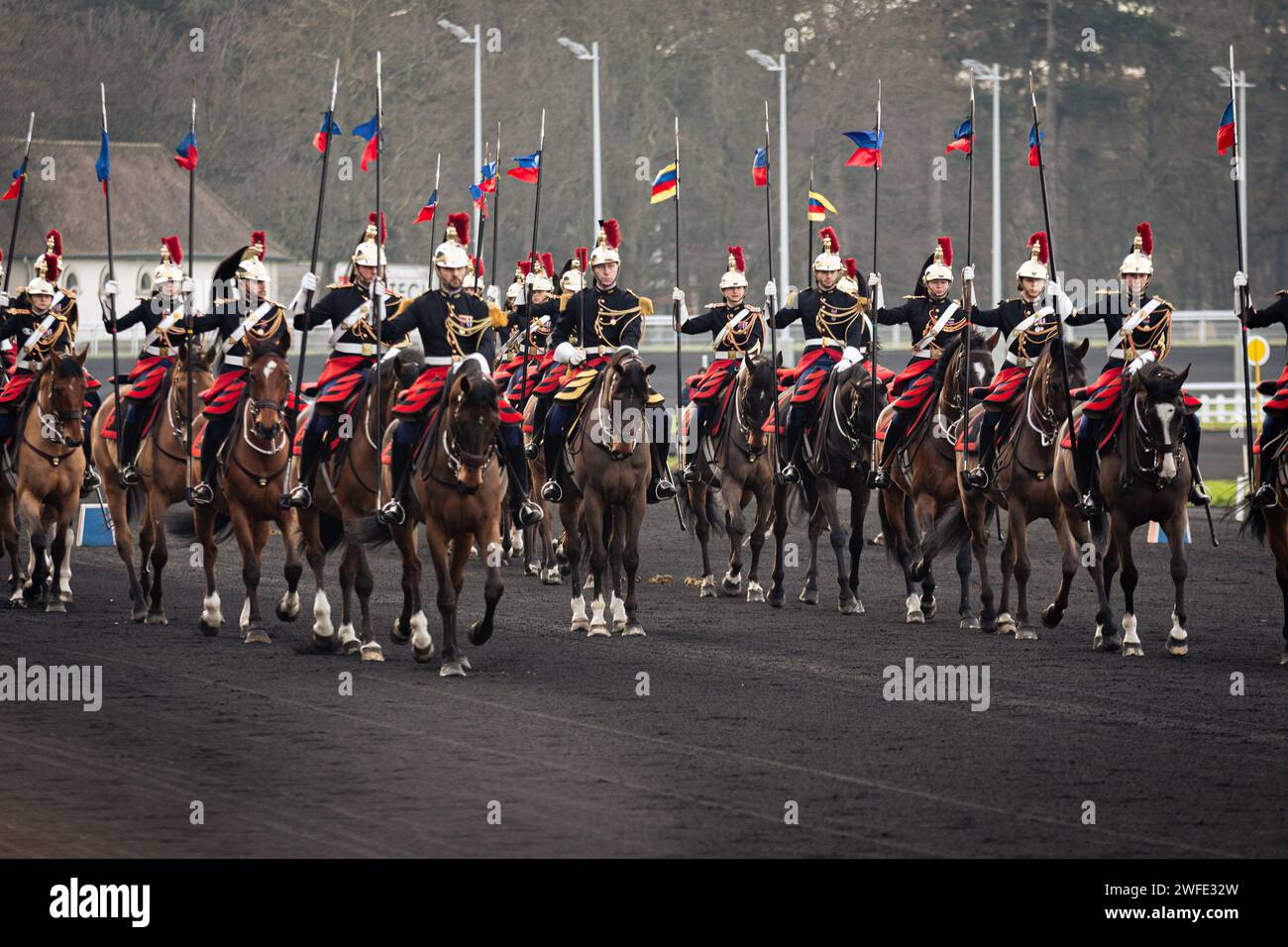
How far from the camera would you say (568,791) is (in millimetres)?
10086

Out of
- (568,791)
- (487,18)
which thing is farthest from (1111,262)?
(568,791)

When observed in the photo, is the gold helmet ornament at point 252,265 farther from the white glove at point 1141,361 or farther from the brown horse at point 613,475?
the white glove at point 1141,361

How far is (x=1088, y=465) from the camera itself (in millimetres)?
14992

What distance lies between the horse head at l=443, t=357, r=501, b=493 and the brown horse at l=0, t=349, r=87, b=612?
4.69 metres

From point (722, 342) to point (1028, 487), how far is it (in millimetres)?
4223

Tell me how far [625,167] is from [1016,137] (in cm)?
1266

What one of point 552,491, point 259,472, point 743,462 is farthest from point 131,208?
point 259,472

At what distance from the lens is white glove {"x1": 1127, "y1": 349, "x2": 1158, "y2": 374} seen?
1445 cm

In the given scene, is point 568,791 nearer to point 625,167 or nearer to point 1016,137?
point 625,167

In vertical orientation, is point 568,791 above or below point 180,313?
below

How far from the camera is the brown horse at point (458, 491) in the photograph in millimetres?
13383

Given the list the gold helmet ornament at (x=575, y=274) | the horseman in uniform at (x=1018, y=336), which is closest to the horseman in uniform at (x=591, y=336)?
the horseman in uniform at (x=1018, y=336)
